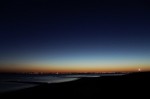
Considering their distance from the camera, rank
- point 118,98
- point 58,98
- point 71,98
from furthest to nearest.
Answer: point 58,98 → point 71,98 → point 118,98

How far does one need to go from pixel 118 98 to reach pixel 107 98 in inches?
36.7

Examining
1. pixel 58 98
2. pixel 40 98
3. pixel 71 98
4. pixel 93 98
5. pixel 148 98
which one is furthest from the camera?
pixel 40 98

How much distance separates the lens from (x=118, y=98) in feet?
44.2

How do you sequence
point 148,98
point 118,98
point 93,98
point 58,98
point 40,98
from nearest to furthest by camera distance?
point 148,98
point 118,98
point 93,98
point 58,98
point 40,98

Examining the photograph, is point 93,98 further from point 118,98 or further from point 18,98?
point 18,98

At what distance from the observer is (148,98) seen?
1231 cm

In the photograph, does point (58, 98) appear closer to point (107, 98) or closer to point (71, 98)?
point (71, 98)

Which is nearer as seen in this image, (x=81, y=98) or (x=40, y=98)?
(x=81, y=98)

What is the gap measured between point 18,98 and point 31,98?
1587mm

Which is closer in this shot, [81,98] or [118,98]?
[118,98]

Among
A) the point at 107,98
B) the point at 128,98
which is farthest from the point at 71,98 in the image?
the point at 128,98

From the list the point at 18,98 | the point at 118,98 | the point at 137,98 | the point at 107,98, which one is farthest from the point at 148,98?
the point at 18,98

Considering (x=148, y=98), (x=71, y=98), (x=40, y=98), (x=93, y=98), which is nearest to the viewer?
(x=148, y=98)

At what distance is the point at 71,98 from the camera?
1608cm
